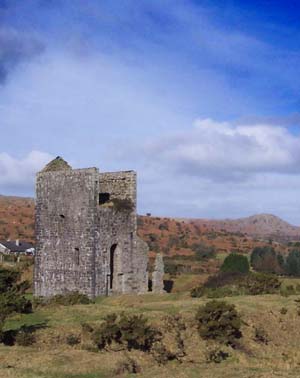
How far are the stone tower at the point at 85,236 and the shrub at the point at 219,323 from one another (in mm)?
8002

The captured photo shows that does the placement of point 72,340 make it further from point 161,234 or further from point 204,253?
point 161,234

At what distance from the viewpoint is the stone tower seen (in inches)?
1001

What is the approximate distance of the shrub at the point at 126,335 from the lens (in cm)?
1579

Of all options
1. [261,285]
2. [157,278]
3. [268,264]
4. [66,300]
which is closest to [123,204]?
[157,278]

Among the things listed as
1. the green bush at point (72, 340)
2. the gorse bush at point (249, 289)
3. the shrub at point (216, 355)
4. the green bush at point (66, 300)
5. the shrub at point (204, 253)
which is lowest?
the shrub at point (216, 355)

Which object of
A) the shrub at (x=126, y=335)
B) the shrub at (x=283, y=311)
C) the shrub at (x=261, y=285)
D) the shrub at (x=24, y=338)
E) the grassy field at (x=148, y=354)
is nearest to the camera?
the grassy field at (x=148, y=354)

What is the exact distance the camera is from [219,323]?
17766 millimetres

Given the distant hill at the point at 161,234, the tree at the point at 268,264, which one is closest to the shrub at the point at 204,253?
the distant hill at the point at 161,234

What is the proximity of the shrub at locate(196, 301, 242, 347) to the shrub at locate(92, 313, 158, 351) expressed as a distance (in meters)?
2.24

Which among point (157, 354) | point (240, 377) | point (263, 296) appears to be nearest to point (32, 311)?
point (157, 354)

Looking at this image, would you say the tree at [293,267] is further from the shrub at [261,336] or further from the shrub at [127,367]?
the shrub at [127,367]

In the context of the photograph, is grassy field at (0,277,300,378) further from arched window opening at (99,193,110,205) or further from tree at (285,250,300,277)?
tree at (285,250,300,277)

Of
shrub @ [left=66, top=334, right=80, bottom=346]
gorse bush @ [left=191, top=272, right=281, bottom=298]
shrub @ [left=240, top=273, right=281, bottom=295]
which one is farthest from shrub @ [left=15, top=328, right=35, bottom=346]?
shrub @ [left=240, top=273, right=281, bottom=295]

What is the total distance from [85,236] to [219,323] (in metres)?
9.28
